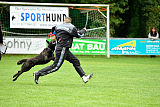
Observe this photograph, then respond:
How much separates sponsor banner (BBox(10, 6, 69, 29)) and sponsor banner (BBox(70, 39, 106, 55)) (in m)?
1.73

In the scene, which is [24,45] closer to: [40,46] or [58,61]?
[40,46]

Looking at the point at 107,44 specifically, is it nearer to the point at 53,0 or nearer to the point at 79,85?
the point at 53,0

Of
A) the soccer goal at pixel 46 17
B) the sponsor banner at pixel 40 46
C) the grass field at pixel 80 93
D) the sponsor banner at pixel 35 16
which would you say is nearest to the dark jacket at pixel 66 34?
the grass field at pixel 80 93

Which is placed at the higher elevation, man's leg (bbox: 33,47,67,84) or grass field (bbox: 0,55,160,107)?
man's leg (bbox: 33,47,67,84)

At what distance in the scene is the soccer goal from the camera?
79.5ft

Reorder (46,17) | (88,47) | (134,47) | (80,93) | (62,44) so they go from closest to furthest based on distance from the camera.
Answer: (80,93), (62,44), (88,47), (46,17), (134,47)

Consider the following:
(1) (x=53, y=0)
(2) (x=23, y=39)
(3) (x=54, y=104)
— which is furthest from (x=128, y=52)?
(3) (x=54, y=104)

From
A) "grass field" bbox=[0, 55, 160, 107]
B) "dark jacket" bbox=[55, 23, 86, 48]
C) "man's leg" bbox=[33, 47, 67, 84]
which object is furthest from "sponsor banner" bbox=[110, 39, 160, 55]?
"man's leg" bbox=[33, 47, 67, 84]

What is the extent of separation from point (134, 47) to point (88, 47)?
2.65 meters

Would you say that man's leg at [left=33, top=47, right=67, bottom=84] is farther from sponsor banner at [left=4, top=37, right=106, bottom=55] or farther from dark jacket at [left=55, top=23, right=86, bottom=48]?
sponsor banner at [left=4, top=37, right=106, bottom=55]

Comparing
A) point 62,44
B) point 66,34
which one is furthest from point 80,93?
point 66,34

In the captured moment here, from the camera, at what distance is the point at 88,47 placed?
24234 millimetres

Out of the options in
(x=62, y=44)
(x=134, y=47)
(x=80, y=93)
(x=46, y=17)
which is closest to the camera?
(x=80, y=93)

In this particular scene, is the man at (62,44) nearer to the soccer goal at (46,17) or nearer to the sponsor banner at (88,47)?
the soccer goal at (46,17)
